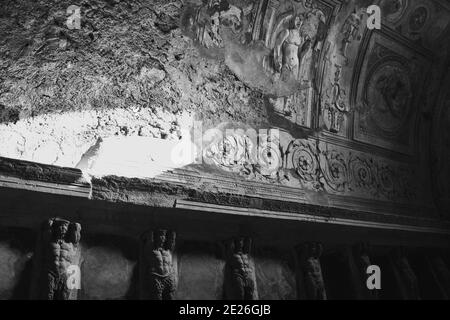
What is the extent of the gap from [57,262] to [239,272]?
1621mm

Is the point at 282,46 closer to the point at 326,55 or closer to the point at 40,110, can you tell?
the point at 326,55

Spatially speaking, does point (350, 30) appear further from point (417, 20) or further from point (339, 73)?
point (417, 20)

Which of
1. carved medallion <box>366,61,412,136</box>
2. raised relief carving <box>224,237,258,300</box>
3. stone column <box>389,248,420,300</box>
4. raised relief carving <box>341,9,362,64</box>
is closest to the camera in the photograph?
raised relief carving <box>224,237,258,300</box>

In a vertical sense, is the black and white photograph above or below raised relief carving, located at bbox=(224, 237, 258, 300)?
above

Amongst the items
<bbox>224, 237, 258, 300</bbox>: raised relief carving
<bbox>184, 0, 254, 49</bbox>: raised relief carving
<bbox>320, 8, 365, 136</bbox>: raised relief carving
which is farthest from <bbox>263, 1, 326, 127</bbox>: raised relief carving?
<bbox>224, 237, 258, 300</bbox>: raised relief carving

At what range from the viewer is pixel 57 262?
122 inches

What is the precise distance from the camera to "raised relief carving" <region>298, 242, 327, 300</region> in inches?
168

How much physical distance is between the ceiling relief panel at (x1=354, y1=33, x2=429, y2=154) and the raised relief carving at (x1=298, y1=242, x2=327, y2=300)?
1.83 m

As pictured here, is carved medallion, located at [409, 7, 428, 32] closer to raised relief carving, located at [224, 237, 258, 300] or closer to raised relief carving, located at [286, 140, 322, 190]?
raised relief carving, located at [286, 140, 322, 190]

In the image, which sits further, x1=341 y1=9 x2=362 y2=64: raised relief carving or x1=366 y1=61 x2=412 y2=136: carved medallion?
x1=366 y1=61 x2=412 y2=136: carved medallion

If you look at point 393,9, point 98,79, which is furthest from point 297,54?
point 98,79

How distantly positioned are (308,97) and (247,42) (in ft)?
3.52

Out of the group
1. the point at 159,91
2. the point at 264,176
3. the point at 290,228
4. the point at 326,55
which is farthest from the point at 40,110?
the point at 326,55

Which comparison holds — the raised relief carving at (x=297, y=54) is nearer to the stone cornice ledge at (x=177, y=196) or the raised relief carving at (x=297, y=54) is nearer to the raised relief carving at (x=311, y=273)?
the stone cornice ledge at (x=177, y=196)
